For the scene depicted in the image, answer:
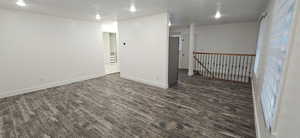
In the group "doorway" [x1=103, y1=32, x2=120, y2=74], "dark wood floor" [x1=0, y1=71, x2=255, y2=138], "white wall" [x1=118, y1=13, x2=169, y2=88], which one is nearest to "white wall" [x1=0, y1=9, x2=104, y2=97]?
"dark wood floor" [x1=0, y1=71, x2=255, y2=138]

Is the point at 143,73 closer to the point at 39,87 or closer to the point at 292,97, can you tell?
the point at 39,87

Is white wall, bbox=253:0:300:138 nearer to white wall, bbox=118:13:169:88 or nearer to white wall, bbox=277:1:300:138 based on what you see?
white wall, bbox=277:1:300:138

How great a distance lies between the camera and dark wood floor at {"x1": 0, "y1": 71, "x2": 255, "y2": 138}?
2066mm

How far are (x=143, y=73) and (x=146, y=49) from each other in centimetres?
90

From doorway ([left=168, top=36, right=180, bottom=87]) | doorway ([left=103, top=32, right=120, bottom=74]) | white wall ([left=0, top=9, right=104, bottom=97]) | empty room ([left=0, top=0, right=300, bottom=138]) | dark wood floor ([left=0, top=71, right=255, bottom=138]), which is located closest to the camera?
empty room ([left=0, top=0, right=300, bottom=138])

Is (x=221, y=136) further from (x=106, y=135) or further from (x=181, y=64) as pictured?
(x=181, y=64)

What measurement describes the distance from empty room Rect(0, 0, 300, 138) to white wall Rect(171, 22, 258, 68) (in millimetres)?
44

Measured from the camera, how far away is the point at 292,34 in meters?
0.84

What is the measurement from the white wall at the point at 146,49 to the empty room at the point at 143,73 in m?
0.03

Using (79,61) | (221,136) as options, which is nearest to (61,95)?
(79,61)

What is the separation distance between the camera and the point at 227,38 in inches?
233

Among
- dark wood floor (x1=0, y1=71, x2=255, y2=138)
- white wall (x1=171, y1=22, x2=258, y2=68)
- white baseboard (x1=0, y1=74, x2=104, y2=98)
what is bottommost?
dark wood floor (x1=0, y1=71, x2=255, y2=138)

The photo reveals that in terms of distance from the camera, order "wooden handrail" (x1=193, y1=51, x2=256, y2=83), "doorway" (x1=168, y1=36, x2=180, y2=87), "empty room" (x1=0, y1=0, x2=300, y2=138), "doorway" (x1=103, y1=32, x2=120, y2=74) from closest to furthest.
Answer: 1. "empty room" (x1=0, y1=0, x2=300, y2=138)
2. "doorway" (x1=168, y1=36, x2=180, y2=87)
3. "wooden handrail" (x1=193, y1=51, x2=256, y2=83)
4. "doorway" (x1=103, y1=32, x2=120, y2=74)

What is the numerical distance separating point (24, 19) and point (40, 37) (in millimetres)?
562
